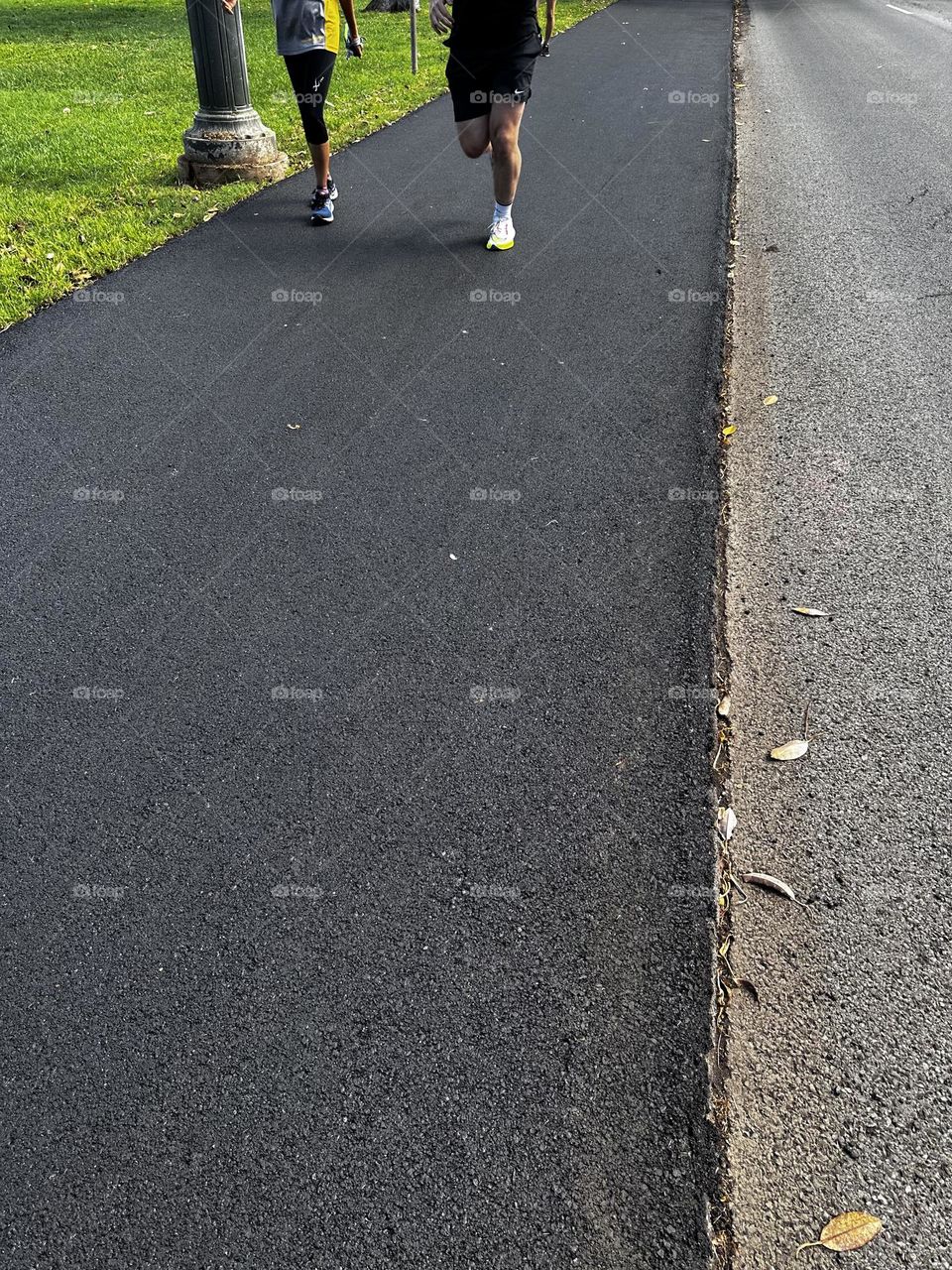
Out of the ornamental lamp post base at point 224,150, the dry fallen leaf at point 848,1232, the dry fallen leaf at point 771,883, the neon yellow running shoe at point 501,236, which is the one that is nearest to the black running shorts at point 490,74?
the neon yellow running shoe at point 501,236

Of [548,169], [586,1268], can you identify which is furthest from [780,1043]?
[548,169]

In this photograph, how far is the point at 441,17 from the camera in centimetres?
586

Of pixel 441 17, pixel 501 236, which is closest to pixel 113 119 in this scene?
pixel 441 17

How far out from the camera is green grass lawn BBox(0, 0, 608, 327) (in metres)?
6.54

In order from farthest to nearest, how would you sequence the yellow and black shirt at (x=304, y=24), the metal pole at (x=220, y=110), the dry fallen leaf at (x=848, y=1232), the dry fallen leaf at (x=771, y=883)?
the metal pole at (x=220, y=110)
the yellow and black shirt at (x=304, y=24)
the dry fallen leaf at (x=771, y=883)
the dry fallen leaf at (x=848, y=1232)

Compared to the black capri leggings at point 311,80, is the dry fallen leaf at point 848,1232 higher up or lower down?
lower down

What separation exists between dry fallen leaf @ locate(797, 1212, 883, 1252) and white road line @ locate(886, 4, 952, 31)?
23.4m

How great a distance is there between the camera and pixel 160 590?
11.3 feet

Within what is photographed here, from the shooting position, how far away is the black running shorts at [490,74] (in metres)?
5.81

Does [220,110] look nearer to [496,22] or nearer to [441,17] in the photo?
[441,17]

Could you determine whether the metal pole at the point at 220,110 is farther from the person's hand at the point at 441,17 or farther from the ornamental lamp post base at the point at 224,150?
the person's hand at the point at 441,17

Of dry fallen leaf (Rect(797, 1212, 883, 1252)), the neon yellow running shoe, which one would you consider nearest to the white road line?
the neon yellow running shoe

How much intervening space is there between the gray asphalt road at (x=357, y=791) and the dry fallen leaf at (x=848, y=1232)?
0.23 metres

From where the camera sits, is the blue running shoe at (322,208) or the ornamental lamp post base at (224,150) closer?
the blue running shoe at (322,208)
